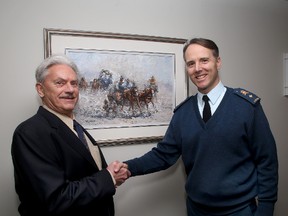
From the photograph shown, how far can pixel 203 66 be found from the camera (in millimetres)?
1468

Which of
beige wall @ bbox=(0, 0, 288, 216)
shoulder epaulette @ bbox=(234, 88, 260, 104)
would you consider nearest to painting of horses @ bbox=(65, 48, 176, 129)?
beige wall @ bbox=(0, 0, 288, 216)

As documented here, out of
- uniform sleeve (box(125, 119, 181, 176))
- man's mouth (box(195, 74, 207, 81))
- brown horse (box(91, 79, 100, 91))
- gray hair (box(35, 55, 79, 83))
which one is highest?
gray hair (box(35, 55, 79, 83))

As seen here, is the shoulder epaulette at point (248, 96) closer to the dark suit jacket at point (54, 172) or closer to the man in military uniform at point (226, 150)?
the man in military uniform at point (226, 150)

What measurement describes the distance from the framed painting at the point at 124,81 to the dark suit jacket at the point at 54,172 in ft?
1.37

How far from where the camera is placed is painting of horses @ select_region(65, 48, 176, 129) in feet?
5.14

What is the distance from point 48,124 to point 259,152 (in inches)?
42.6

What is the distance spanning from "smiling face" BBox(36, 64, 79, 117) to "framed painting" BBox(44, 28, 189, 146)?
0.97ft

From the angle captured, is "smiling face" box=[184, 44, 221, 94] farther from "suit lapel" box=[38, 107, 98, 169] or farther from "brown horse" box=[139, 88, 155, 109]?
"suit lapel" box=[38, 107, 98, 169]

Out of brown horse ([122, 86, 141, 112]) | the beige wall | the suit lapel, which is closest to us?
the suit lapel

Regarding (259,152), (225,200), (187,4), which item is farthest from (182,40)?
(225,200)

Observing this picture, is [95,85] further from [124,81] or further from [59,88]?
[59,88]

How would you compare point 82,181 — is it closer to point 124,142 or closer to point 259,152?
point 124,142

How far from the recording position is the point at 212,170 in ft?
4.60

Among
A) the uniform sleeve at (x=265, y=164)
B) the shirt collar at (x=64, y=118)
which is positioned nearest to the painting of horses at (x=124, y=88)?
the shirt collar at (x=64, y=118)
